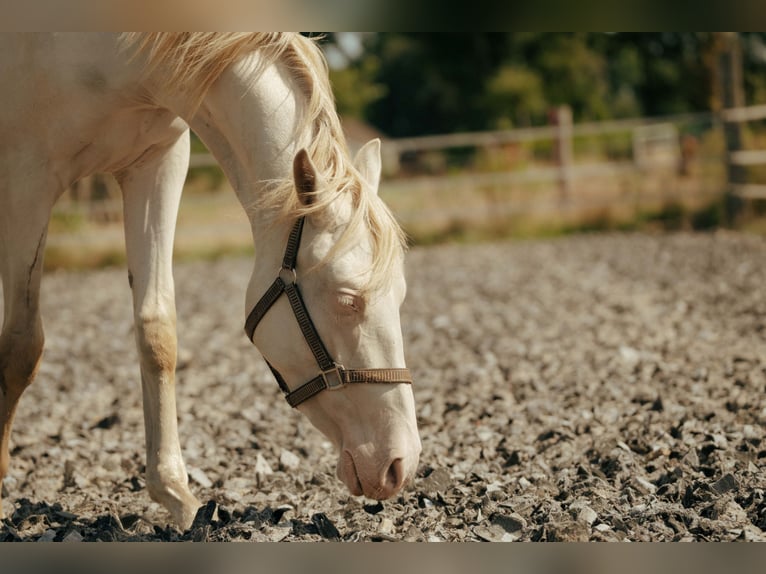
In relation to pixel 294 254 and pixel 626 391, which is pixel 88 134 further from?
pixel 626 391

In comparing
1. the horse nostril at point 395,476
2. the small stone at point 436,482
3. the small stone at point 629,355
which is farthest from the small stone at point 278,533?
the small stone at point 629,355

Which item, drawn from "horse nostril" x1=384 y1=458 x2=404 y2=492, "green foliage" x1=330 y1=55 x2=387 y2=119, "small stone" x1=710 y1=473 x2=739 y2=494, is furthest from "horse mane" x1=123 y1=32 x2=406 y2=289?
"green foliage" x1=330 y1=55 x2=387 y2=119

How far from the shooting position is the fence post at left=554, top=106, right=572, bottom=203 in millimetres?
14242

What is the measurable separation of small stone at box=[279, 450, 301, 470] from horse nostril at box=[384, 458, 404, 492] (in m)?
1.19

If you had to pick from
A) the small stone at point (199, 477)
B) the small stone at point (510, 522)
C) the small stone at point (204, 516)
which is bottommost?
the small stone at point (199, 477)

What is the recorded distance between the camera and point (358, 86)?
3594 centimetres

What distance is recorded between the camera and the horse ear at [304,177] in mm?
2336

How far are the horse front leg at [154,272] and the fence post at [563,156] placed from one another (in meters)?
11.7

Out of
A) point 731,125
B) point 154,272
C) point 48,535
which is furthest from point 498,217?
point 48,535

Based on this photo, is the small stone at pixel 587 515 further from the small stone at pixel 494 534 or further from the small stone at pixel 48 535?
the small stone at pixel 48 535
